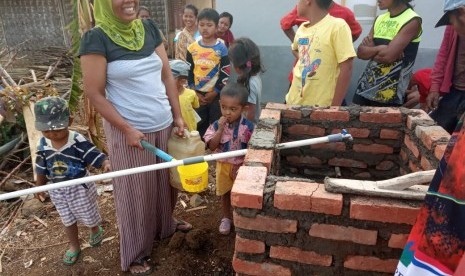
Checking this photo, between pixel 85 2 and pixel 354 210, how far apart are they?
2.74 metres

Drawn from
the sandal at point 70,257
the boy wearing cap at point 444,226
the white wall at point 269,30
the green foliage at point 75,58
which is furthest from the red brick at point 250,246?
the white wall at point 269,30

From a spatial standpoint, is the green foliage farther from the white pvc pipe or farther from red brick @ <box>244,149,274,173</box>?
red brick @ <box>244,149,274,173</box>

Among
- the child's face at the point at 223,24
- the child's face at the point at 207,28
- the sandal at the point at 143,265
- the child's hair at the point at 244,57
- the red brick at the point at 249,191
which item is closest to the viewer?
the red brick at the point at 249,191

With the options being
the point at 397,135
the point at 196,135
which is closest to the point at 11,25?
the point at 196,135

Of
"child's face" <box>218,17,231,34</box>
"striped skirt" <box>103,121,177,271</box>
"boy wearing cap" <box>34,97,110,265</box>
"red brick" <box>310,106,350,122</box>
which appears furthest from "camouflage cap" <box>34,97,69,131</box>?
"child's face" <box>218,17,231,34</box>

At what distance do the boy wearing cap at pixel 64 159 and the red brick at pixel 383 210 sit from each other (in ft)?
5.70

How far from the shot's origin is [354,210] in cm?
155

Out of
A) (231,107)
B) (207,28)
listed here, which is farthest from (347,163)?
(207,28)

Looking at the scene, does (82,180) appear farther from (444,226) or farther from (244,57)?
(244,57)

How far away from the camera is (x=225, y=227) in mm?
3061

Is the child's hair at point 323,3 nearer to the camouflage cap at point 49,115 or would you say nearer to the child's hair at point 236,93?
the child's hair at point 236,93

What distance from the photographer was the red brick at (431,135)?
2080 mm

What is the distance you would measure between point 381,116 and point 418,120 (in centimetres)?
25

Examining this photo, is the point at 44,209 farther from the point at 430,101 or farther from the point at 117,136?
the point at 430,101
